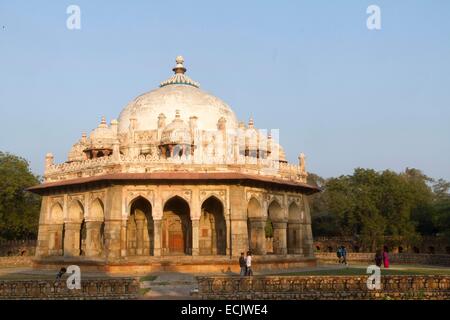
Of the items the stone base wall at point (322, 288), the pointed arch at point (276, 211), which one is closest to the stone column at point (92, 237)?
the pointed arch at point (276, 211)

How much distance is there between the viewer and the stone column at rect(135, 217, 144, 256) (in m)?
29.7

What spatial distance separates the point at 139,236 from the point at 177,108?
834 cm

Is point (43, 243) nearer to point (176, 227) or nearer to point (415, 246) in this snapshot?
point (176, 227)

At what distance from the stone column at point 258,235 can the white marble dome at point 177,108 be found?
7195mm

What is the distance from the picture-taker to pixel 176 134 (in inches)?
1109

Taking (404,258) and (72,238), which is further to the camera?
(404,258)

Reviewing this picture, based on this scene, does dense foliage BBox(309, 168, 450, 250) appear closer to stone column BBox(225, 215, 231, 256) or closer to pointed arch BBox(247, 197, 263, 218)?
pointed arch BBox(247, 197, 263, 218)

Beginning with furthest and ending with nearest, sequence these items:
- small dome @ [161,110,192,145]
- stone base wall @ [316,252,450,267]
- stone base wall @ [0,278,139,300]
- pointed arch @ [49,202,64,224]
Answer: stone base wall @ [316,252,450,267], pointed arch @ [49,202,64,224], small dome @ [161,110,192,145], stone base wall @ [0,278,139,300]

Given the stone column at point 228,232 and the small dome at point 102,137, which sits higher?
the small dome at point 102,137

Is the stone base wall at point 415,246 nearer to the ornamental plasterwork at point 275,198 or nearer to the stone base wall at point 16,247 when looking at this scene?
the ornamental plasterwork at point 275,198

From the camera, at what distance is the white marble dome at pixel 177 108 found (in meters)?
33.3

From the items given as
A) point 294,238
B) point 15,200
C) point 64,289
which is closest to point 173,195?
point 294,238

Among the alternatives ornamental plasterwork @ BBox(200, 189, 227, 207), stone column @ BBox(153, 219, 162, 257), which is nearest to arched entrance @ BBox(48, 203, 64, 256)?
stone column @ BBox(153, 219, 162, 257)

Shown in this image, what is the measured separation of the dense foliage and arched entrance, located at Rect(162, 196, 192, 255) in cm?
2363
